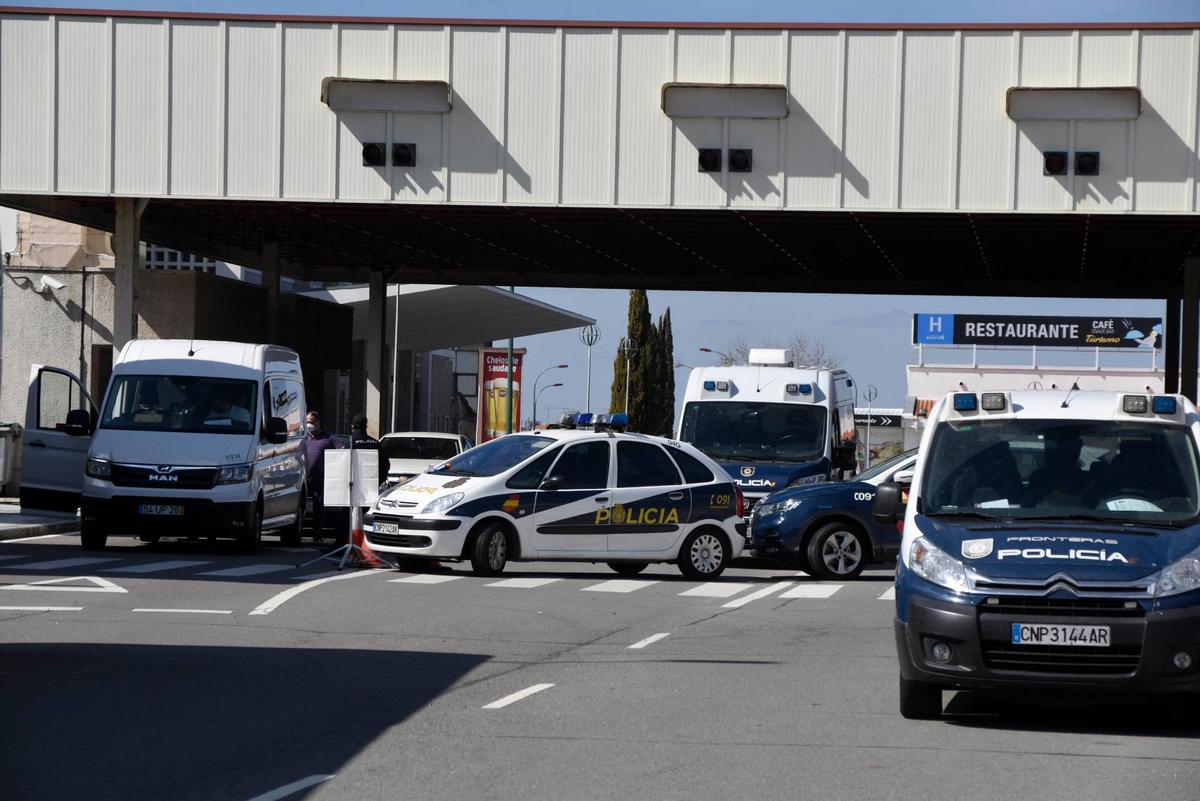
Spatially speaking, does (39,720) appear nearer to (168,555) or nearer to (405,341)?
(168,555)

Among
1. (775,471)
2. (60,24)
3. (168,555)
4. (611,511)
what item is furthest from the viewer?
(60,24)

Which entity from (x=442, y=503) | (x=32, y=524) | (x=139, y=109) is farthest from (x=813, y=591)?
(x=139, y=109)

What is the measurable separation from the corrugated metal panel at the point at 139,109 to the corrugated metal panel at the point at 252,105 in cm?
123

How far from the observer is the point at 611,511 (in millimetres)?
19312

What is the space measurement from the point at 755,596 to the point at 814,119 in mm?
14041

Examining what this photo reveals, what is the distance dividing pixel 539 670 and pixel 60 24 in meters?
22.7

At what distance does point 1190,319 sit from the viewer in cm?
3703

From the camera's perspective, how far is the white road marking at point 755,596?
16.6 m

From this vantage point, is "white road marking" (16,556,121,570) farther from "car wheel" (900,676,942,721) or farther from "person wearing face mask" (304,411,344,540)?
"car wheel" (900,676,942,721)

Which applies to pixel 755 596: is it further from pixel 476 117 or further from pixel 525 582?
pixel 476 117

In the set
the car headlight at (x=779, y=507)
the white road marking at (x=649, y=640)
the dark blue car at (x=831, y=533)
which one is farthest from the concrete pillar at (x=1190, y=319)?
the white road marking at (x=649, y=640)

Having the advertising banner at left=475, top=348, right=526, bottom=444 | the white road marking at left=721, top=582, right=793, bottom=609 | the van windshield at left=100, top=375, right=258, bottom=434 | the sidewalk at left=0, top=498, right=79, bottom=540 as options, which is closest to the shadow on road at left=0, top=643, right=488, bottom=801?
the white road marking at left=721, top=582, right=793, bottom=609

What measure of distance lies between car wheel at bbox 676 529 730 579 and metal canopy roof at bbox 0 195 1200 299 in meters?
11.5

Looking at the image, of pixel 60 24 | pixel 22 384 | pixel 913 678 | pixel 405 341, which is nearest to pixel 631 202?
pixel 60 24
